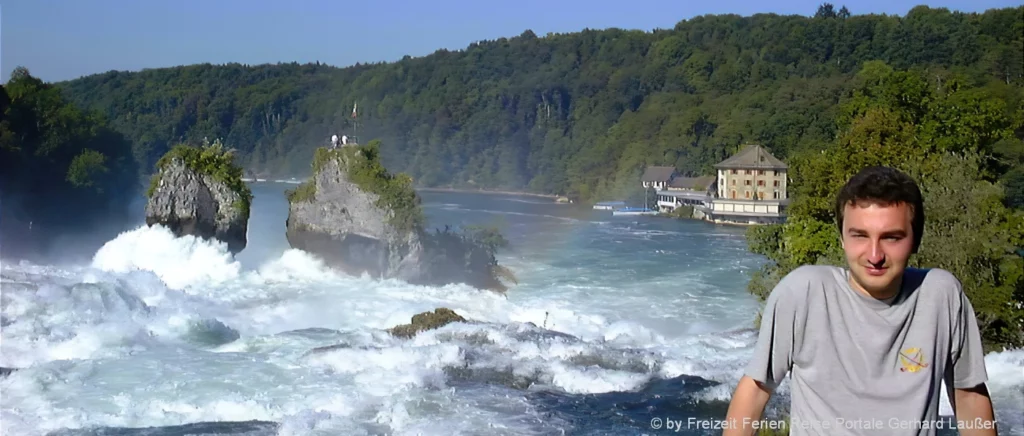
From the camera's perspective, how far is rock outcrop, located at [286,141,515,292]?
1059 inches

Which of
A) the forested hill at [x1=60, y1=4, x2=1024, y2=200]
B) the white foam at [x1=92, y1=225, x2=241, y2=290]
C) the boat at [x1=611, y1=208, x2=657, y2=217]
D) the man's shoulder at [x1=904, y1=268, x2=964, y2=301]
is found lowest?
the boat at [x1=611, y1=208, x2=657, y2=217]

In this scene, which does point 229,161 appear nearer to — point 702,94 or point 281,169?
point 281,169

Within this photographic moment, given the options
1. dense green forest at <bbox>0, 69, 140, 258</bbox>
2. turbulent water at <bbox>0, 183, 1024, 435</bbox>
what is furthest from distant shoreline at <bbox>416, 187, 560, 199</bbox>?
turbulent water at <bbox>0, 183, 1024, 435</bbox>

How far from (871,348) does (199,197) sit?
83.9ft

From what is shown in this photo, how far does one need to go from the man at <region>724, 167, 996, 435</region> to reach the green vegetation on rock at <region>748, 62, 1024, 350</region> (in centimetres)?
517

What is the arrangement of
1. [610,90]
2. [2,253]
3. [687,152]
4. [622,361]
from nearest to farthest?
1. [622,361]
2. [2,253]
3. [687,152]
4. [610,90]

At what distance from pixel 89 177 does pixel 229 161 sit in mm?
14854

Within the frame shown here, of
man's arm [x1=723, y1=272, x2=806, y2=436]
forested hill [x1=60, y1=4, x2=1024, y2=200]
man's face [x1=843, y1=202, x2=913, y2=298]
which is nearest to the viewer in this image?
man's face [x1=843, y1=202, x2=913, y2=298]

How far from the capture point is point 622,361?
14.7 metres

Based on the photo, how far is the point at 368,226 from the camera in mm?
27172

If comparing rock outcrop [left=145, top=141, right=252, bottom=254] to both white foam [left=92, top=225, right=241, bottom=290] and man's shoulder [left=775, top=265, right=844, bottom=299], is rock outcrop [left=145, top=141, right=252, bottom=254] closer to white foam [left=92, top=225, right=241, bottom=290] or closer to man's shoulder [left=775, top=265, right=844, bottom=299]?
white foam [left=92, top=225, right=241, bottom=290]

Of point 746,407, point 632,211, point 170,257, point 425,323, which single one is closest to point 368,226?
point 170,257

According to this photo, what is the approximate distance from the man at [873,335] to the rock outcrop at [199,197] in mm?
25166

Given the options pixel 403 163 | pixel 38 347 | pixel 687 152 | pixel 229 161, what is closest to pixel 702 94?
pixel 687 152
